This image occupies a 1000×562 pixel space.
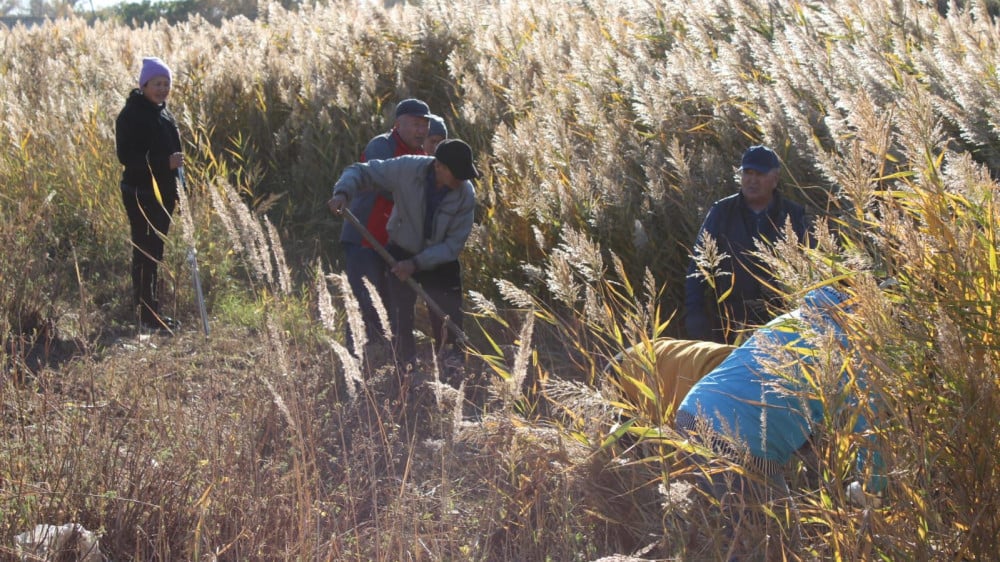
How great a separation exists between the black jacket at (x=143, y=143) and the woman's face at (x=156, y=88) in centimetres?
6

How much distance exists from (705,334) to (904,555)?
274cm

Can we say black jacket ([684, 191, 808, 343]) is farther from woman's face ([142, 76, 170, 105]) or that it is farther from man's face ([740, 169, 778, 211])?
woman's face ([142, 76, 170, 105])

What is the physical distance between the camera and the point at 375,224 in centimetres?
659

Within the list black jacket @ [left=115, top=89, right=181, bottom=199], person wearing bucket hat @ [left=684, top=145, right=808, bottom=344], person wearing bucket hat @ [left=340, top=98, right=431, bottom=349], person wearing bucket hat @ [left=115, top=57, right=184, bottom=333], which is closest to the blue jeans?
person wearing bucket hat @ [left=340, top=98, right=431, bottom=349]

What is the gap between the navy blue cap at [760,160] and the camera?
17.0 feet

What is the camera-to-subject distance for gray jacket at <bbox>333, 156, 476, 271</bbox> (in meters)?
6.25

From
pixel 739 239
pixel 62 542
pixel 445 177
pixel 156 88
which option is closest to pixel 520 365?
pixel 62 542

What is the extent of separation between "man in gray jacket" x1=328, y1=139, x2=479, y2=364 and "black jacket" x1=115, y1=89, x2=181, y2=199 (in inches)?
68.0

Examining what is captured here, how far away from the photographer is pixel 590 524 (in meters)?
3.74

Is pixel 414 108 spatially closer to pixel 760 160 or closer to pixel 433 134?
pixel 433 134

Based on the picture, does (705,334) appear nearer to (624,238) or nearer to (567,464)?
(624,238)

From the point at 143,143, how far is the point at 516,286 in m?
2.76

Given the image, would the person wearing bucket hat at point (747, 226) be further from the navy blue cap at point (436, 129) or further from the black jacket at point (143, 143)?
the black jacket at point (143, 143)

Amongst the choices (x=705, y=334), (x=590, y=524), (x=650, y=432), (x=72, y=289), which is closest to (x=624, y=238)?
(x=705, y=334)
